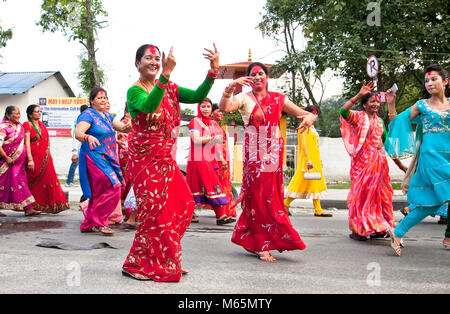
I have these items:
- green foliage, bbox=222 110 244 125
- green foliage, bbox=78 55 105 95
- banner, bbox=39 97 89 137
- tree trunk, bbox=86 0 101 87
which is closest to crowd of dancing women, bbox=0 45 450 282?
tree trunk, bbox=86 0 101 87

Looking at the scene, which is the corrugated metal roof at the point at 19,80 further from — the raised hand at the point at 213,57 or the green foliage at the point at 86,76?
the raised hand at the point at 213,57

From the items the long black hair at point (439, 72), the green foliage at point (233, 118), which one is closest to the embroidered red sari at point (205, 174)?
the long black hair at point (439, 72)

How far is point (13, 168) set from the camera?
757 centimetres

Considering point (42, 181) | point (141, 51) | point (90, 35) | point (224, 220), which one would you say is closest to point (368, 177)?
point (224, 220)

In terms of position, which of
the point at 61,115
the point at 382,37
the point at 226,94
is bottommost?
the point at 226,94

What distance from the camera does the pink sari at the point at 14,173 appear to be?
7461 mm

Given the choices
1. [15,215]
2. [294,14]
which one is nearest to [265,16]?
[294,14]

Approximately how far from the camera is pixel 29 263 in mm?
4047

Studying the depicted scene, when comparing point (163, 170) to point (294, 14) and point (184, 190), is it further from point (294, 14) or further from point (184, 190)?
point (294, 14)

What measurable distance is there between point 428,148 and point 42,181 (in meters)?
6.10

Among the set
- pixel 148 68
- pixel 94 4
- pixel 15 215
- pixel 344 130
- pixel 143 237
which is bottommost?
pixel 15 215

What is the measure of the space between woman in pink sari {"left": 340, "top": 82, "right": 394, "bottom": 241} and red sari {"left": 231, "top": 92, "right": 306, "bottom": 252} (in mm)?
1484

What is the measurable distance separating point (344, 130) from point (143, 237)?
3476 millimetres

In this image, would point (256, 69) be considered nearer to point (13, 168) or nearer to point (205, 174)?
point (205, 174)
